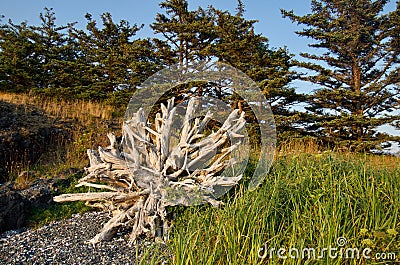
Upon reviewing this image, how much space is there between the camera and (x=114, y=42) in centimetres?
1736

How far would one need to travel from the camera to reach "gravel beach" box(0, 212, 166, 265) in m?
A: 2.91

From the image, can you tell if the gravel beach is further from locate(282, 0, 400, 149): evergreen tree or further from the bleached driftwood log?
locate(282, 0, 400, 149): evergreen tree

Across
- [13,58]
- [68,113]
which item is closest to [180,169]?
[68,113]

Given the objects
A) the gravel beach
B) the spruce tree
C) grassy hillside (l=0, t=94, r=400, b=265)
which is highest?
the spruce tree

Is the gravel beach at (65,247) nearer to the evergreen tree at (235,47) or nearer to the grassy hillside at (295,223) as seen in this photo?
the grassy hillside at (295,223)

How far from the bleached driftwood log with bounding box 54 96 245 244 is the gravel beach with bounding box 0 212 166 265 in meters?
0.15

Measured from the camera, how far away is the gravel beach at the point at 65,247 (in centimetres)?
291

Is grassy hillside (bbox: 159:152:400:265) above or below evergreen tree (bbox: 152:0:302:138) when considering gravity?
below

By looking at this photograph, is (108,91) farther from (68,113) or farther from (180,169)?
(180,169)

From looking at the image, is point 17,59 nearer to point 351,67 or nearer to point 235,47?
point 235,47

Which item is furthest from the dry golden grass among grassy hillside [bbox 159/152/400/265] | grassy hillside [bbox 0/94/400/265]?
grassy hillside [bbox 159/152/400/265]

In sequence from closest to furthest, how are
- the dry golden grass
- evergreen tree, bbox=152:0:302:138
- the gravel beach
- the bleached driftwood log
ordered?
the gravel beach
the bleached driftwood log
the dry golden grass
evergreen tree, bbox=152:0:302:138

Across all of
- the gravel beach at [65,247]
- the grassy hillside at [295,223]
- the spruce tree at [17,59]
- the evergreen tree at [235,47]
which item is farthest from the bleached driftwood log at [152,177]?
the spruce tree at [17,59]

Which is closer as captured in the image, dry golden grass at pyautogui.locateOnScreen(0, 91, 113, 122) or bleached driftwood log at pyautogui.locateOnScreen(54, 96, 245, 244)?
bleached driftwood log at pyautogui.locateOnScreen(54, 96, 245, 244)
